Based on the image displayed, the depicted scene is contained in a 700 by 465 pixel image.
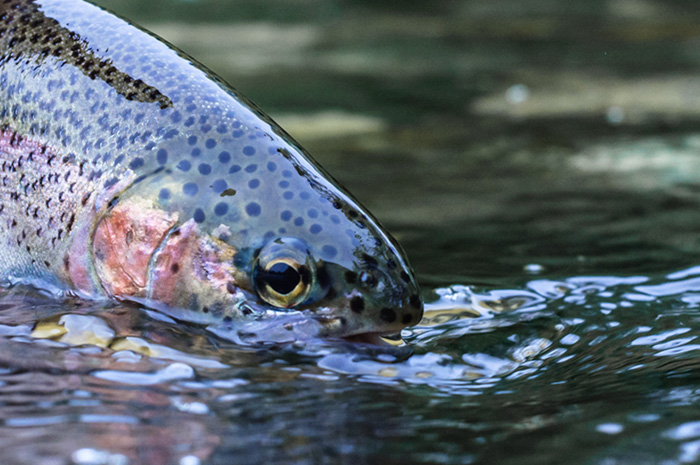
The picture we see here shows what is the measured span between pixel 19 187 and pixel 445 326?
1.62 m

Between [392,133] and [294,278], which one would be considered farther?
[392,133]

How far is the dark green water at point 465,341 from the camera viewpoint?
2.02 m

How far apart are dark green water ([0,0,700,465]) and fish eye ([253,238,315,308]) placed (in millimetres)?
159

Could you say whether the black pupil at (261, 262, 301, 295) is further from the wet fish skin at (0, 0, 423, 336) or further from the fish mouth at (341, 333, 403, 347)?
the fish mouth at (341, 333, 403, 347)

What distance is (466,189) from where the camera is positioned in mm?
5555

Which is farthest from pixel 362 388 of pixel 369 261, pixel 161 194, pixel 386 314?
pixel 161 194

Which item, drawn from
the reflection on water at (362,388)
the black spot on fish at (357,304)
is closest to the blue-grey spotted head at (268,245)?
the black spot on fish at (357,304)

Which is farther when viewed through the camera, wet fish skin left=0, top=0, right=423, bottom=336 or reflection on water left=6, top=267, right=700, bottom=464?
wet fish skin left=0, top=0, right=423, bottom=336

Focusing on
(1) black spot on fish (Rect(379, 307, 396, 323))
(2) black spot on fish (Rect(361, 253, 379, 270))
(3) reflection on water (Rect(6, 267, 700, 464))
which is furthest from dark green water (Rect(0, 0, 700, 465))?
(2) black spot on fish (Rect(361, 253, 379, 270))

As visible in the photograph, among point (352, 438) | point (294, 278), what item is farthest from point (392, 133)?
point (352, 438)

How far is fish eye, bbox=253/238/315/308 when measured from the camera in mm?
2650

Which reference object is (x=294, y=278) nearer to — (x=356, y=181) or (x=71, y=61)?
(x=71, y=61)

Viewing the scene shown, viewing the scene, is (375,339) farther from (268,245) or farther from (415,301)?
(268,245)

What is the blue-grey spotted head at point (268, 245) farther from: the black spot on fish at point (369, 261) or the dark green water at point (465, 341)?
the dark green water at point (465, 341)
